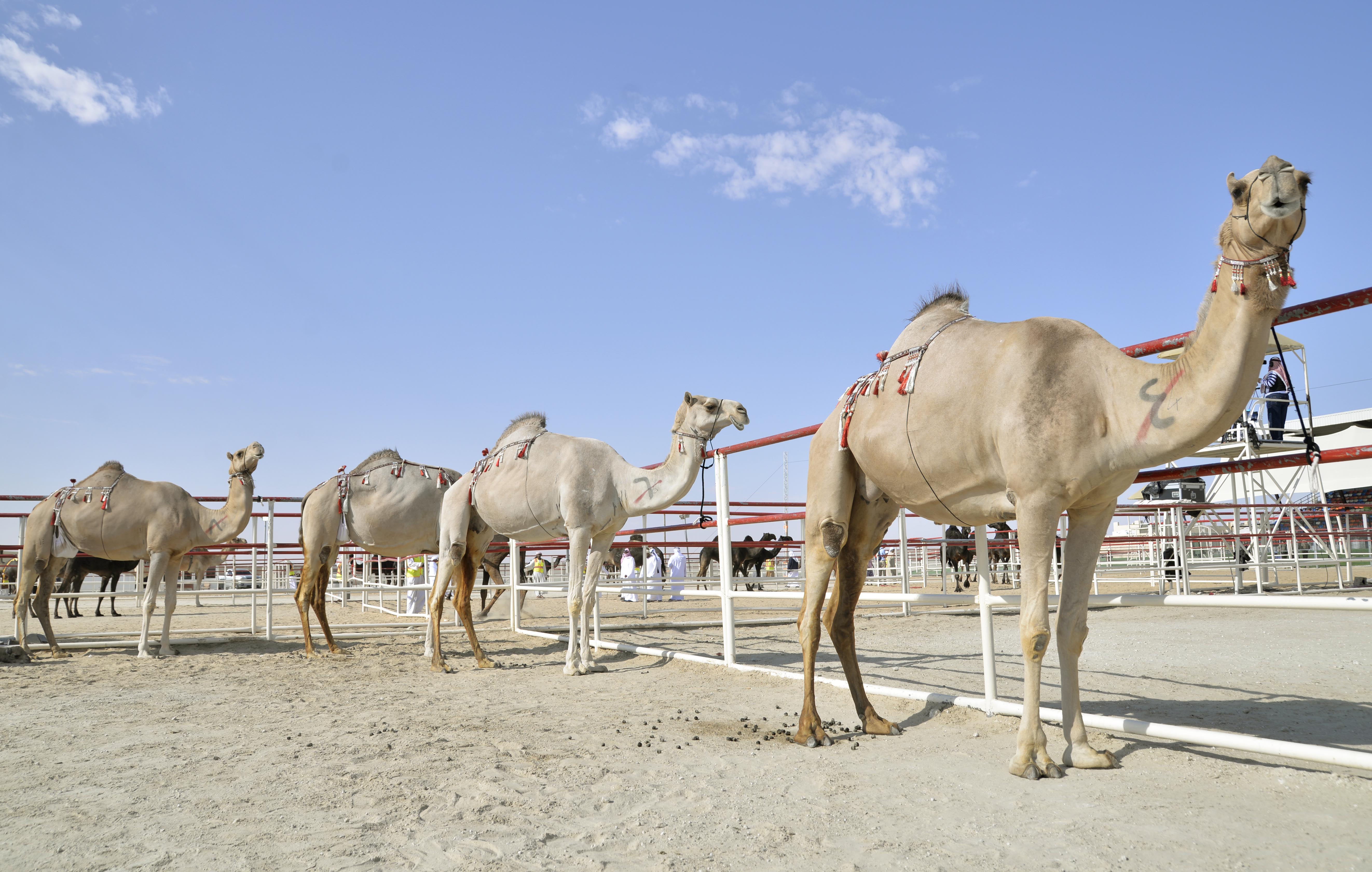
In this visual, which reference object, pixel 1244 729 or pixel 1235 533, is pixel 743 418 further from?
pixel 1235 533

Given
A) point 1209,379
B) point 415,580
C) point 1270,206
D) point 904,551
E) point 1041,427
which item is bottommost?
point 415,580

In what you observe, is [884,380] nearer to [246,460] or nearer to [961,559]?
[246,460]

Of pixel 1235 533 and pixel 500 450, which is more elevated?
pixel 500 450

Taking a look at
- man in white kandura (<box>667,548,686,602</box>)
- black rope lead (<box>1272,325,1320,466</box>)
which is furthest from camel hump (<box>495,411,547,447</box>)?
man in white kandura (<box>667,548,686,602</box>)

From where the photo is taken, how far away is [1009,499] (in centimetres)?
337

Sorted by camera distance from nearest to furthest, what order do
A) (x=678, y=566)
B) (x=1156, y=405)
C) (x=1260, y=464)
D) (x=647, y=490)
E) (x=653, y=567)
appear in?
1. (x=1156, y=405)
2. (x=1260, y=464)
3. (x=647, y=490)
4. (x=678, y=566)
5. (x=653, y=567)

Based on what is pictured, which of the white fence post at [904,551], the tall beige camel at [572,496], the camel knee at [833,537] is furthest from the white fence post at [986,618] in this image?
the white fence post at [904,551]

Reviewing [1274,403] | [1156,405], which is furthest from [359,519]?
[1274,403]

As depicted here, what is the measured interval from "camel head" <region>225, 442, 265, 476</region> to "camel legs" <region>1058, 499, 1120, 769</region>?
27.6 ft

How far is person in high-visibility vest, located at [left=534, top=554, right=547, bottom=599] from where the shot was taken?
67.5 feet

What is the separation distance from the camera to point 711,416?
6.83 m

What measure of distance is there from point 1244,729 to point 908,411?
7.15ft

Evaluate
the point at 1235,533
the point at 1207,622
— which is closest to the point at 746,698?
the point at 1207,622

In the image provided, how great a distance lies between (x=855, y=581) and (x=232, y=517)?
7.47 metres
